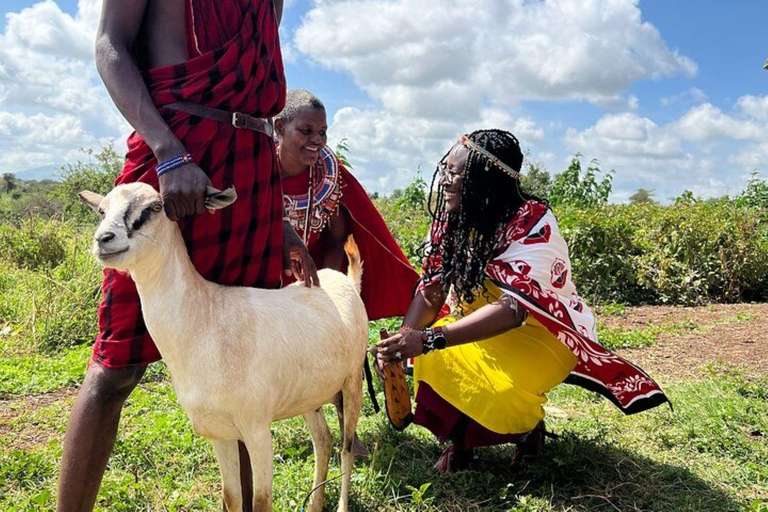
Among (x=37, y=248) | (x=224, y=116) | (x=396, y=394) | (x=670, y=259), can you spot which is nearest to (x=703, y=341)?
(x=670, y=259)

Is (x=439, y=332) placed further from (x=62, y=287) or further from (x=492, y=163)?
(x=62, y=287)

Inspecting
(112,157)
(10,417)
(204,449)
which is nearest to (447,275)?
(204,449)

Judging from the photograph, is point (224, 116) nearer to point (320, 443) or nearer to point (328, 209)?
point (320, 443)

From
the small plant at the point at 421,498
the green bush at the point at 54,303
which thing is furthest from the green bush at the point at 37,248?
the small plant at the point at 421,498

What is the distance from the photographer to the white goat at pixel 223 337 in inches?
84.3

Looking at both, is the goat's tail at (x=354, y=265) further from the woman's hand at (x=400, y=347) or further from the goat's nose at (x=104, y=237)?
the goat's nose at (x=104, y=237)

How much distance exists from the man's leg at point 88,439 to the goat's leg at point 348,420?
957mm

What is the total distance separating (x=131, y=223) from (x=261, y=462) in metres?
0.93

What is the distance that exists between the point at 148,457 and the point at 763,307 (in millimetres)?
7196

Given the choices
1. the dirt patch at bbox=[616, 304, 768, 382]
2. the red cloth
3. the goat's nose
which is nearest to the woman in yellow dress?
the red cloth

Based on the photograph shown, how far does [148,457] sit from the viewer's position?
363 cm

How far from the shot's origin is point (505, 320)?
3.34 m

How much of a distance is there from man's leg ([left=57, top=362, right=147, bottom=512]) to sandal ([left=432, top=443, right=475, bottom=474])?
1.82m

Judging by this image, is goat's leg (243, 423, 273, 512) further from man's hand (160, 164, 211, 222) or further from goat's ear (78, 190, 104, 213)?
goat's ear (78, 190, 104, 213)
